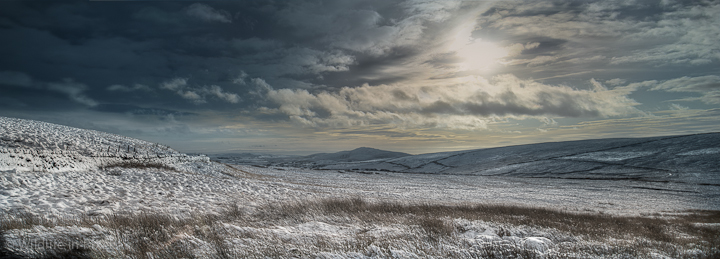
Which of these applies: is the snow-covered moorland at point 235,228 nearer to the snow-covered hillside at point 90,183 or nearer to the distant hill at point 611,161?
the snow-covered hillside at point 90,183

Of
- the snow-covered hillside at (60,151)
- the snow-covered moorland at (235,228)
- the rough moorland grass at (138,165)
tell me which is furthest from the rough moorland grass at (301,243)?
the rough moorland grass at (138,165)

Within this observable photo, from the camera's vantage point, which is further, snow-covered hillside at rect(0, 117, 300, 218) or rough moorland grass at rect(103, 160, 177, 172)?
rough moorland grass at rect(103, 160, 177, 172)

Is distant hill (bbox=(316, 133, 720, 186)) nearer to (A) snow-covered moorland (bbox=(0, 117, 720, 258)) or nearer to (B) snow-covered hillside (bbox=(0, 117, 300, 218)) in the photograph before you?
(A) snow-covered moorland (bbox=(0, 117, 720, 258))

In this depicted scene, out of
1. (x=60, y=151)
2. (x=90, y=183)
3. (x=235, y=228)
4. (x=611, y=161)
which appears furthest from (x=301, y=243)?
(x=611, y=161)

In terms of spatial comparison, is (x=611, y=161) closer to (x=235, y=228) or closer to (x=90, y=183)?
(x=235, y=228)

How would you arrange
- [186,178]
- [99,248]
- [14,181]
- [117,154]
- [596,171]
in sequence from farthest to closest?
[596,171], [117,154], [186,178], [14,181], [99,248]

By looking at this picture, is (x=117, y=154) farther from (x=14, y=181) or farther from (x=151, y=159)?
(x=14, y=181)

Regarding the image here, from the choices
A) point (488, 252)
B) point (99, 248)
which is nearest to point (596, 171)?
point (488, 252)

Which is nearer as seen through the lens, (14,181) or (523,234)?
(523,234)

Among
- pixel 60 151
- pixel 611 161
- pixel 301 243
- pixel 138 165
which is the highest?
pixel 60 151

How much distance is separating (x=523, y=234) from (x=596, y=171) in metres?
72.2

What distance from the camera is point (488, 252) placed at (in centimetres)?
668

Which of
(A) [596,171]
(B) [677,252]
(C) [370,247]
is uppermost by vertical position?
(C) [370,247]

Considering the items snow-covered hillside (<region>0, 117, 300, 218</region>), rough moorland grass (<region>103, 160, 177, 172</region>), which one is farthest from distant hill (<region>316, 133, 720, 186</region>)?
rough moorland grass (<region>103, 160, 177, 172</region>)
